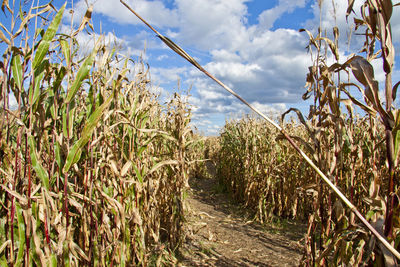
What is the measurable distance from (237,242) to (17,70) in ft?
13.0

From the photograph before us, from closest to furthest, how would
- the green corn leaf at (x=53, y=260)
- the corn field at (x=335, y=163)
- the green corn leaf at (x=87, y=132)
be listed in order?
the corn field at (x=335, y=163)
the green corn leaf at (x=87, y=132)
the green corn leaf at (x=53, y=260)

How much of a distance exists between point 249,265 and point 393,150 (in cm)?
307

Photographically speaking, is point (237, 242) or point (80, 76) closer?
point (80, 76)

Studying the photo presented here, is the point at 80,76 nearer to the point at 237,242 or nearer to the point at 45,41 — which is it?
the point at 45,41

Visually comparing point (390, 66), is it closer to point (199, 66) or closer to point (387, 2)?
point (387, 2)

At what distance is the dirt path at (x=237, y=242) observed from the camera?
3.80 meters

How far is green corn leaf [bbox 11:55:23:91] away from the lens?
178 centimetres

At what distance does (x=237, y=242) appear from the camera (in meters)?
4.51

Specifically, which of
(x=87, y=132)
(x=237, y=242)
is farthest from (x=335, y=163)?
(x=237, y=242)

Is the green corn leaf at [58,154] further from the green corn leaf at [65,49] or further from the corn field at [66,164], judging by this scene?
the green corn leaf at [65,49]

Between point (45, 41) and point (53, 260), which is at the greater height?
point (45, 41)

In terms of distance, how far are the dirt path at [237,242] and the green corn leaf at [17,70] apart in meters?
2.86

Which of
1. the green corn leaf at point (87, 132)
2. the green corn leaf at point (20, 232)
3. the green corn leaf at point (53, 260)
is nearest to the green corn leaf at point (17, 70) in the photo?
the green corn leaf at point (87, 132)

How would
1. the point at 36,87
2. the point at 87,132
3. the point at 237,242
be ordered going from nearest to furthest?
the point at 87,132 < the point at 36,87 < the point at 237,242
